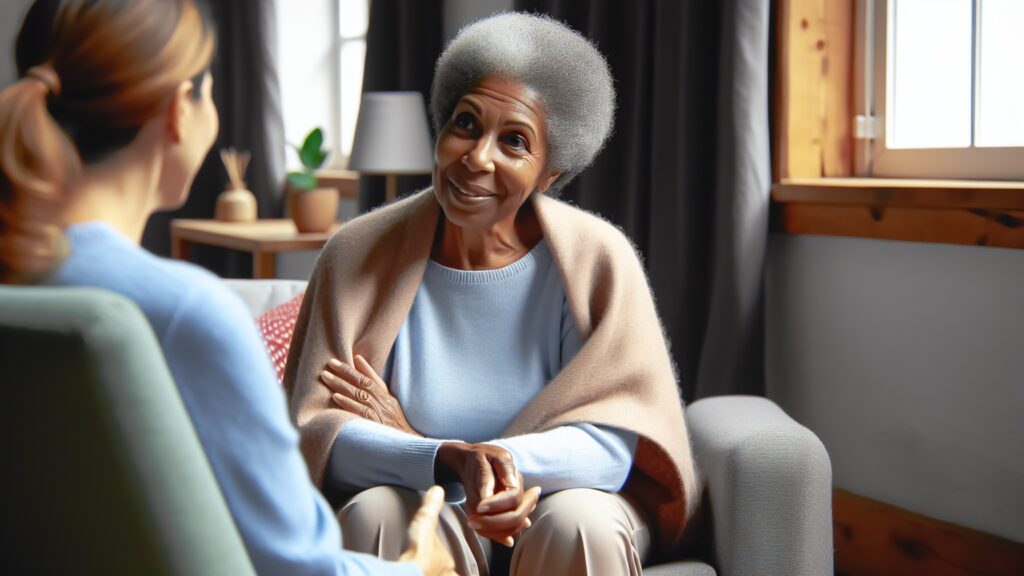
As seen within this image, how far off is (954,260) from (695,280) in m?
0.66

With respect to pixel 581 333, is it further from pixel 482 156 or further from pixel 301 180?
pixel 301 180

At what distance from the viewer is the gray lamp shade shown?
145 inches

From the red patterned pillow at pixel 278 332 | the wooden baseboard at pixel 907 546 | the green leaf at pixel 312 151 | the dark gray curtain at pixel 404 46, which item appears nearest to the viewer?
the red patterned pillow at pixel 278 332

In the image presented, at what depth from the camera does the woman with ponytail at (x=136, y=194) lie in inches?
29.4

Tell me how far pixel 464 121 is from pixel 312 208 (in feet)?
Result: 7.72

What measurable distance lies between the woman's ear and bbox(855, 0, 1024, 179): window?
209 cm

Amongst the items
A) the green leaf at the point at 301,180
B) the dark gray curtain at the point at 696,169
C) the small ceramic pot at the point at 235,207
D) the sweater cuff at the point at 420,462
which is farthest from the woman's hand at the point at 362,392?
the small ceramic pot at the point at 235,207

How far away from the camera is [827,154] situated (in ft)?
9.27

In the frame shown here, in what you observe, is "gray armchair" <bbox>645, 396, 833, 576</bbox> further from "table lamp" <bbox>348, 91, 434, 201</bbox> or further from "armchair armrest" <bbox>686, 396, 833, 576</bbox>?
"table lamp" <bbox>348, 91, 434, 201</bbox>

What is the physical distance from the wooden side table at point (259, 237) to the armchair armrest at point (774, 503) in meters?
2.14

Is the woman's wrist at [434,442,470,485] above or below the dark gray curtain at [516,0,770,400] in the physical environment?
below

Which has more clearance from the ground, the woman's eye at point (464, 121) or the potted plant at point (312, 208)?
the woman's eye at point (464, 121)

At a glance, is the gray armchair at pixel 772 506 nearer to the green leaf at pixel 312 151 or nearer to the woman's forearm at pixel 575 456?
the woman's forearm at pixel 575 456

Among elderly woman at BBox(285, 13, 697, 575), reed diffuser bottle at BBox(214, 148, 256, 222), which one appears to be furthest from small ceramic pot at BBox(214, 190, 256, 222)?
elderly woman at BBox(285, 13, 697, 575)
